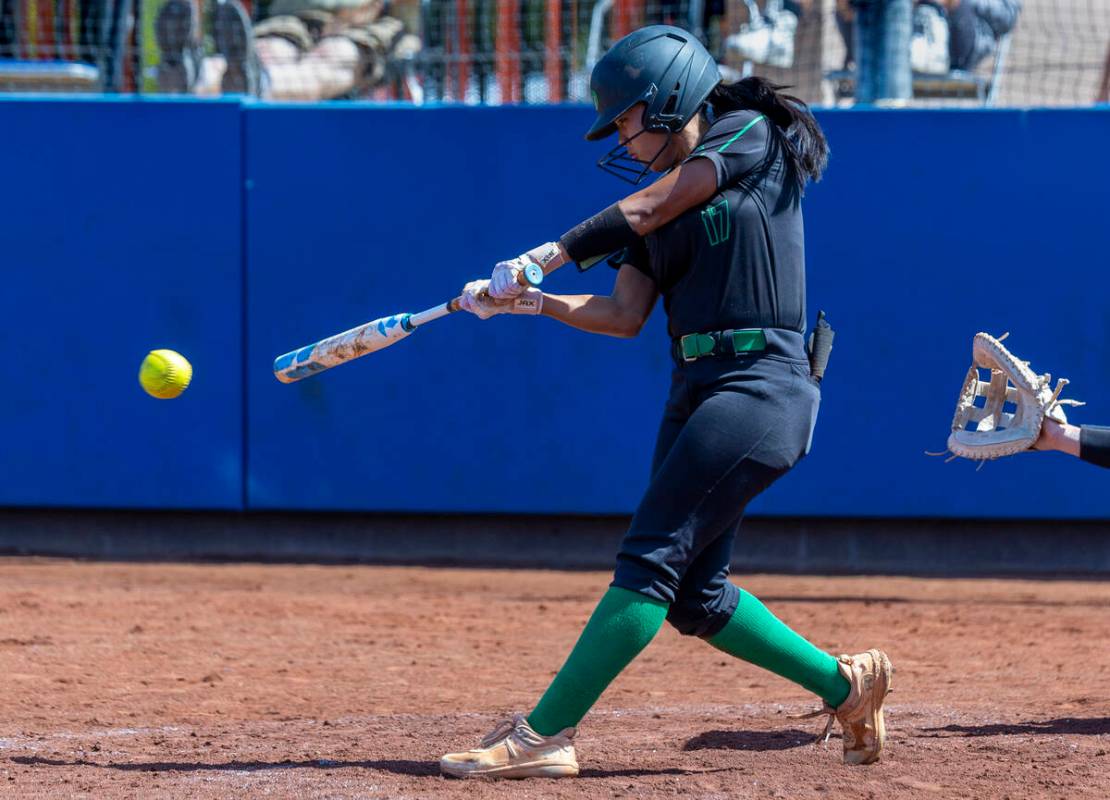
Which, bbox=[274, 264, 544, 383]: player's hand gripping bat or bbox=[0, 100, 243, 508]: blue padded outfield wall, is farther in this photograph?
bbox=[0, 100, 243, 508]: blue padded outfield wall

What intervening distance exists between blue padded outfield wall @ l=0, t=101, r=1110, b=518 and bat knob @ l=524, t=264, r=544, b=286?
3853 millimetres

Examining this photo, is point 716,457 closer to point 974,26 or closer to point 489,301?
point 489,301

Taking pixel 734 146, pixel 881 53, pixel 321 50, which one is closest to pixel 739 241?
pixel 734 146

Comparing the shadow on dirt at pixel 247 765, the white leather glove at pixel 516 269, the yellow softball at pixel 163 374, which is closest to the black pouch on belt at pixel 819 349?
the white leather glove at pixel 516 269

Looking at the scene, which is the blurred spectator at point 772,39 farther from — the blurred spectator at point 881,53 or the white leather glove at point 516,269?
the white leather glove at point 516,269

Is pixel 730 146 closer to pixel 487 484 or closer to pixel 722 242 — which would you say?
pixel 722 242

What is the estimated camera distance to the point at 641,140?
3.66 metres

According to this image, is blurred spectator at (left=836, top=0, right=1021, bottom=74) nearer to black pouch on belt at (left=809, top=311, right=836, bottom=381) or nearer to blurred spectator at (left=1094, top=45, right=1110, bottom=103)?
blurred spectator at (left=1094, top=45, right=1110, bottom=103)

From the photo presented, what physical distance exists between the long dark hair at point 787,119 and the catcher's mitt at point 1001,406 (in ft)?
3.30

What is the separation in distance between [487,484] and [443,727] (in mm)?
3323

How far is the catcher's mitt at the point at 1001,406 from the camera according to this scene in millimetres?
4188

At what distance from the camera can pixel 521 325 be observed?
753 centimetres

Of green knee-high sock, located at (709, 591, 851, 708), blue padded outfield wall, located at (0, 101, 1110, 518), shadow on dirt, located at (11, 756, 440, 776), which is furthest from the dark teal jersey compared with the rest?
blue padded outfield wall, located at (0, 101, 1110, 518)

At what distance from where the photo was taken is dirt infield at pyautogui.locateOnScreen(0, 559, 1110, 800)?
3.64 metres
